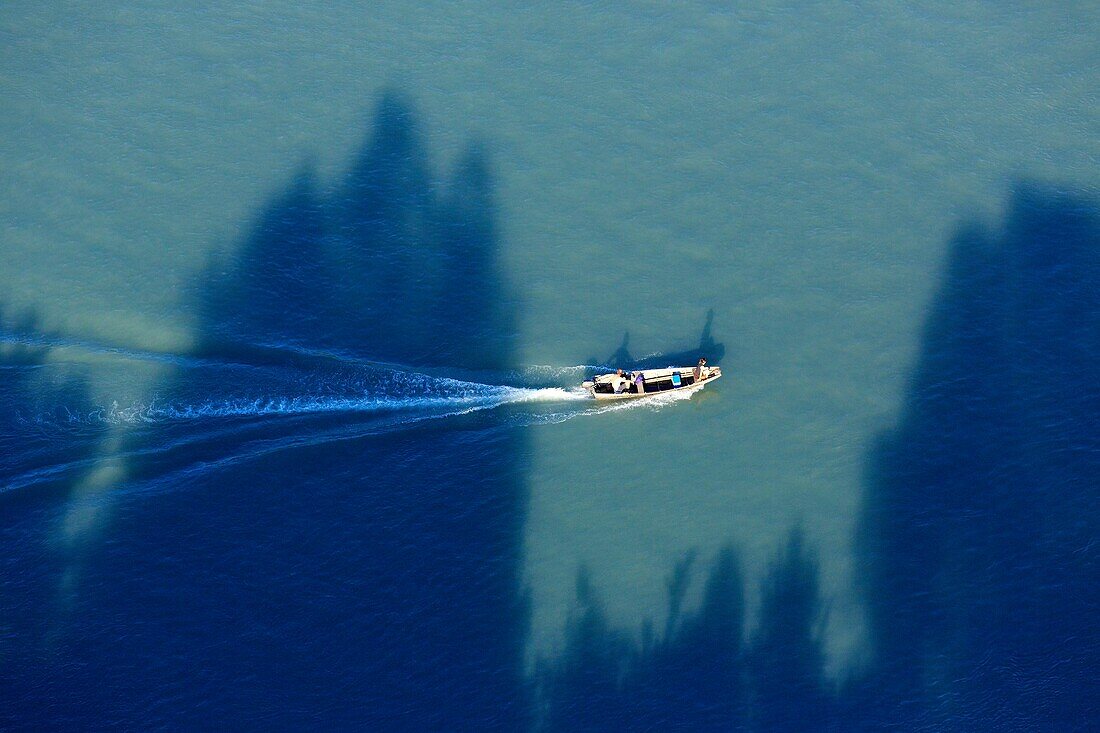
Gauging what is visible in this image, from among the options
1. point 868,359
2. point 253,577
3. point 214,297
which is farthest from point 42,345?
point 868,359

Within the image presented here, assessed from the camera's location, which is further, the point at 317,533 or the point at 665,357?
the point at 665,357

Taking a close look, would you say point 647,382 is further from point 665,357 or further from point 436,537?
point 436,537

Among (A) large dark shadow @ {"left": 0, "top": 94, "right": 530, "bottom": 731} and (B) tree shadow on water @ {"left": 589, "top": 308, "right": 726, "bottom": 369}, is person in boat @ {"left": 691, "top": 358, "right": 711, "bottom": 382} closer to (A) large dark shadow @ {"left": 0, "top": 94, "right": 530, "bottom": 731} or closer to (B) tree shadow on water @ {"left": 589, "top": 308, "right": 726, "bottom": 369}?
(B) tree shadow on water @ {"left": 589, "top": 308, "right": 726, "bottom": 369}

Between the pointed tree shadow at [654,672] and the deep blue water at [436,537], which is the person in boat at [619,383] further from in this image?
the pointed tree shadow at [654,672]

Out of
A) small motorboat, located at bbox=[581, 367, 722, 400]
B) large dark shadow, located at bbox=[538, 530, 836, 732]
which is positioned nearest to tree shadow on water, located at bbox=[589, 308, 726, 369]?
small motorboat, located at bbox=[581, 367, 722, 400]

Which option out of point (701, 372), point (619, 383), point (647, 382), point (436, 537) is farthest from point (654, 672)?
point (701, 372)
